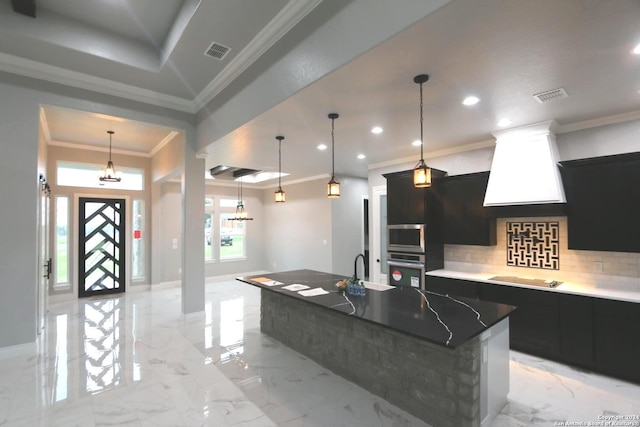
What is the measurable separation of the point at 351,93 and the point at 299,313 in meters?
2.55

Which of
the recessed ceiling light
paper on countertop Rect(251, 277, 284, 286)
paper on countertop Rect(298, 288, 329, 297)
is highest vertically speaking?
the recessed ceiling light

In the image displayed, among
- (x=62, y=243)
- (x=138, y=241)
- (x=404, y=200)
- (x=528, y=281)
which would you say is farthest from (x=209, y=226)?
(x=528, y=281)

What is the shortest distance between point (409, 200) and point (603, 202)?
2.26 meters

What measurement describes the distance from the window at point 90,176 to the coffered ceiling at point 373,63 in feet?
6.64

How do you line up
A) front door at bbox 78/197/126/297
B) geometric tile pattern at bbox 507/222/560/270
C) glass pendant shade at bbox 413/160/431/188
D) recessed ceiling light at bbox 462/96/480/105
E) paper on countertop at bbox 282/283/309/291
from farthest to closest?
front door at bbox 78/197/126/297 → geometric tile pattern at bbox 507/222/560/270 → paper on countertop at bbox 282/283/309/291 → recessed ceiling light at bbox 462/96/480/105 → glass pendant shade at bbox 413/160/431/188

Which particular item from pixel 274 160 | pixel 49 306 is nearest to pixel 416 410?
pixel 274 160

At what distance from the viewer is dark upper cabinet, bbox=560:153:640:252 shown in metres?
3.18

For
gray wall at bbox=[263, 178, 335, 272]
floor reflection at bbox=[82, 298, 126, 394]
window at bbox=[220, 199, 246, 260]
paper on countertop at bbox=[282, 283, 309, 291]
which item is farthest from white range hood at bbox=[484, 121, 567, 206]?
window at bbox=[220, 199, 246, 260]

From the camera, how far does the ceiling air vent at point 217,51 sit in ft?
10.7

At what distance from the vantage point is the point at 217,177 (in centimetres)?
820

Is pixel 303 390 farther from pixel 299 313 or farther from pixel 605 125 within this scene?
pixel 605 125

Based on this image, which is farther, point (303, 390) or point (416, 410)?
point (303, 390)

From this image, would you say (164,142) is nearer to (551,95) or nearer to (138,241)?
(138,241)

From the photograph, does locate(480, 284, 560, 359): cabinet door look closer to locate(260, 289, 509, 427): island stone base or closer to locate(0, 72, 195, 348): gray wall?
locate(260, 289, 509, 427): island stone base
